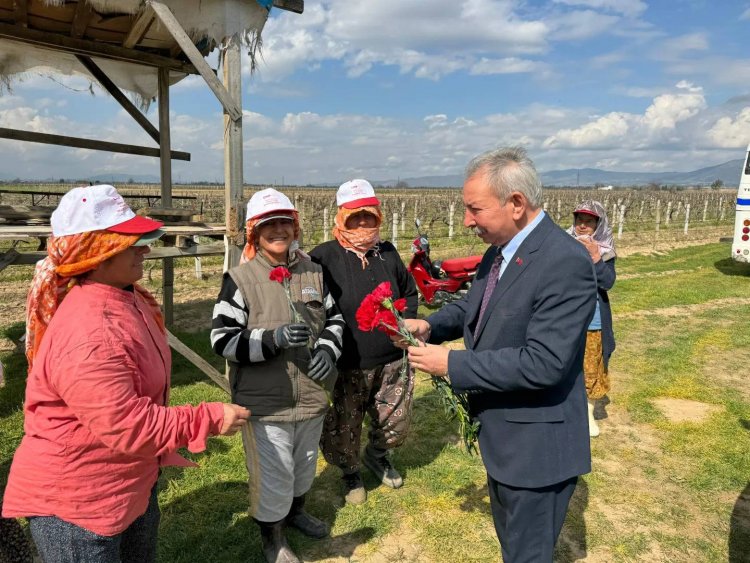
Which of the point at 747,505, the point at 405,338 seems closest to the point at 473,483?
the point at 747,505

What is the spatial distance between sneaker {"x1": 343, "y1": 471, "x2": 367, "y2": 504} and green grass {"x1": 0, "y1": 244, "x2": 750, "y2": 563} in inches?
1.9

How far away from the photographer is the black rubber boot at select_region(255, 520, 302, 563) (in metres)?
2.72

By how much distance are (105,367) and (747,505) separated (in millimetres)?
4086

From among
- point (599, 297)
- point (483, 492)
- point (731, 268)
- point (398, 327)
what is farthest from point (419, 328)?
point (731, 268)

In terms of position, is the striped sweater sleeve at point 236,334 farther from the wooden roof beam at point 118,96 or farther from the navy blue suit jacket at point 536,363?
the wooden roof beam at point 118,96

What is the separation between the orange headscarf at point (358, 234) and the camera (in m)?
3.14

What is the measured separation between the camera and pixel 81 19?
4805 mm

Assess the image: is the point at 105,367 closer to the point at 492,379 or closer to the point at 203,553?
the point at 492,379

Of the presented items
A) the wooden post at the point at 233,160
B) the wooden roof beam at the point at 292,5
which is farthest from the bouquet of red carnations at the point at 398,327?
the wooden roof beam at the point at 292,5

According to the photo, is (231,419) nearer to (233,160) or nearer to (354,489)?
(354,489)

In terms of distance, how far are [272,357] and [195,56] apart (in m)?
2.70

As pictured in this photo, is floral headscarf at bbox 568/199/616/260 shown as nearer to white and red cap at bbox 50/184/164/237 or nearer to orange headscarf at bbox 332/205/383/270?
orange headscarf at bbox 332/205/383/270

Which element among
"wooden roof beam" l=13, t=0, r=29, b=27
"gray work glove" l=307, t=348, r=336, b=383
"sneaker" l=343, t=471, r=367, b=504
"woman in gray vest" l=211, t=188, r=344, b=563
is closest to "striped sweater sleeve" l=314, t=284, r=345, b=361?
"woman in gray vest" l=211, t=188, r=344, b=563

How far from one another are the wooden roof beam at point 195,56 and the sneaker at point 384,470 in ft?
9.73
